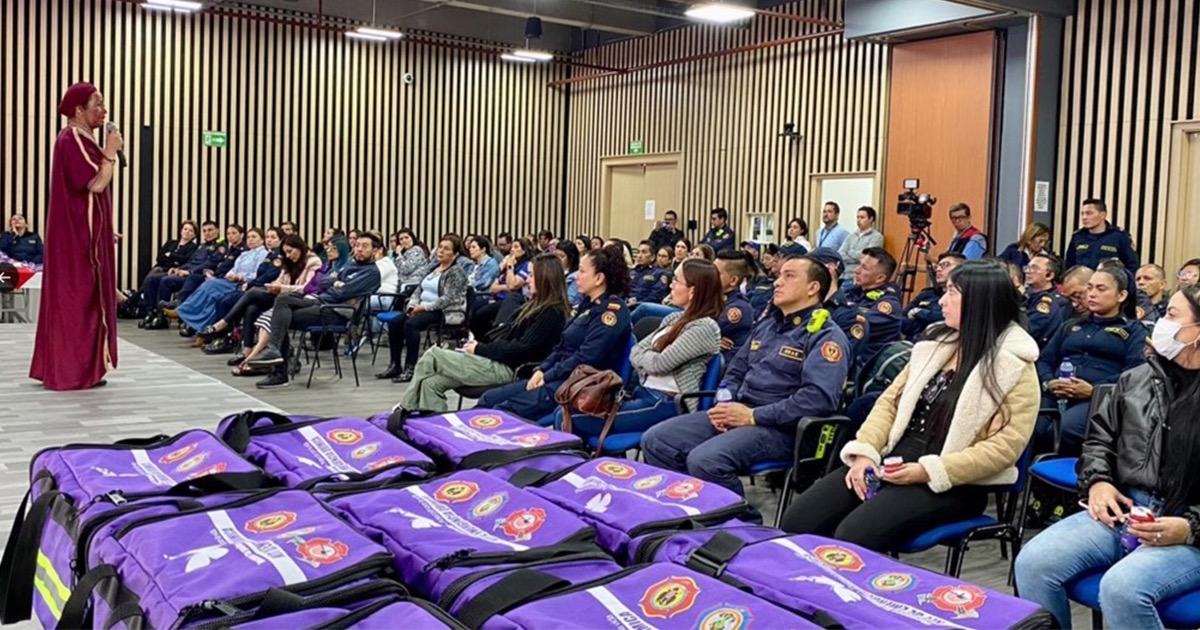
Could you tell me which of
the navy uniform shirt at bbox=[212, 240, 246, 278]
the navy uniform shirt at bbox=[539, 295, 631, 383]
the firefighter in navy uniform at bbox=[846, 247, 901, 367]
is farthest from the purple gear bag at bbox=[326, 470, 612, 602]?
the navy uniform shirt at bbox=[212, 240, 246, 278]

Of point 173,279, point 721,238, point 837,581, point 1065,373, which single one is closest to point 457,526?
point 837,581

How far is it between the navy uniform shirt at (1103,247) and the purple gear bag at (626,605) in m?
8.24

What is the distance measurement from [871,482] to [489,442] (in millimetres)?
1192

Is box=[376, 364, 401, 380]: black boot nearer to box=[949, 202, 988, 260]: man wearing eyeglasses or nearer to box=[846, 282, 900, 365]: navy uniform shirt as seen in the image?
box=[846, 282, 900, 365]: navy uniform shirt

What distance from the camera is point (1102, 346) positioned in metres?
4.83

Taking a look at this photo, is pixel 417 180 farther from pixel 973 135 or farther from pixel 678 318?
pixel 678 318

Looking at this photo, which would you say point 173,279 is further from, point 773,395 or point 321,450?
point 321,450

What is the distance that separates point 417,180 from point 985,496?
547 inches

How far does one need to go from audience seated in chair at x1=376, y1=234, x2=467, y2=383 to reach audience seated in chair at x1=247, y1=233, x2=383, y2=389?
401 millimetres

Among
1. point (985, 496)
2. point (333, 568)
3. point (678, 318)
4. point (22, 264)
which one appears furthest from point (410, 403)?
point (22, 264)

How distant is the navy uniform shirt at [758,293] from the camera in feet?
27.3

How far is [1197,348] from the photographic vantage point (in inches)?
112

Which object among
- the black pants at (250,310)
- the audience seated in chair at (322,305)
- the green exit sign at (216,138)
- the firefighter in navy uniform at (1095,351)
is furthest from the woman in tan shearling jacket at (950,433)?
the green exit sign at (216,138)

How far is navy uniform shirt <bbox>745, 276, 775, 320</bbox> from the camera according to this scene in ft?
27.3
